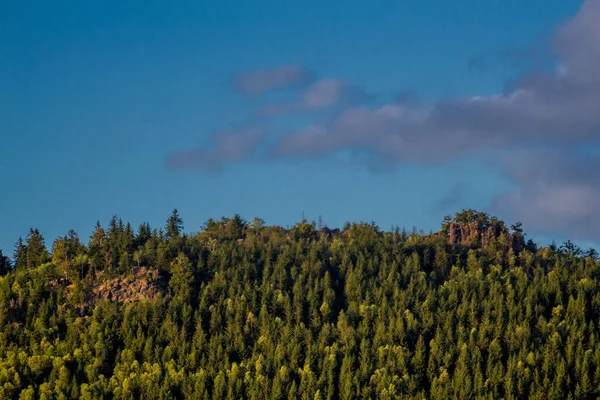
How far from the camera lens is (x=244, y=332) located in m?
197

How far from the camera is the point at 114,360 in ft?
622

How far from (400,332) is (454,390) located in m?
16.2

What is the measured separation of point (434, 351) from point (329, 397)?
63.5 feet

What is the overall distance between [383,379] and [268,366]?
17.3 metres

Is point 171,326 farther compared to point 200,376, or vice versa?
point 171,326

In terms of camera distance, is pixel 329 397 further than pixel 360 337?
No

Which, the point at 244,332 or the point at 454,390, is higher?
the point at 244,332

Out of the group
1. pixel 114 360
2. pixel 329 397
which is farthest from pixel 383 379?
pixel 114 360

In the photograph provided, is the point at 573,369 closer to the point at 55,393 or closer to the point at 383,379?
the point at 383,379

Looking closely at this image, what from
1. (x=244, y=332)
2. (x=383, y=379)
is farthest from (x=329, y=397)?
(x=244, y=332)

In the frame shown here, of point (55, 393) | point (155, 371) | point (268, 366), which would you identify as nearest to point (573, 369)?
point (268, 366)

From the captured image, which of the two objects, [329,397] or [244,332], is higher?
[244,332]

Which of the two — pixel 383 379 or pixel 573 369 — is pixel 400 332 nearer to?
pixel 383 379

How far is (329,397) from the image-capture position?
178 metres
